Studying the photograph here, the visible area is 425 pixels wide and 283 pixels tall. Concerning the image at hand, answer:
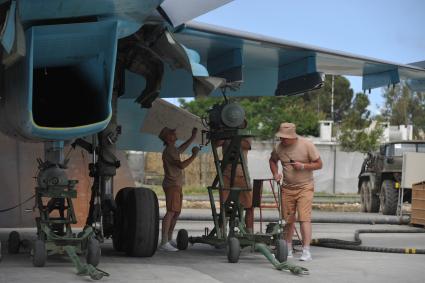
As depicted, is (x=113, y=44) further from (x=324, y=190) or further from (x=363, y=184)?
(x=324, y=190)

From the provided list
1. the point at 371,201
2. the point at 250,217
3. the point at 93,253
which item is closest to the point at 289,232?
the point at 250,217

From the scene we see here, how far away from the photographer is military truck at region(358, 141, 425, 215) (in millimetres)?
21062

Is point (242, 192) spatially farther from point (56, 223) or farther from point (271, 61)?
point (56, 223)

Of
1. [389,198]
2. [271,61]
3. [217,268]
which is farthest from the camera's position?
[389,198]

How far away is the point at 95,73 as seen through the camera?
876 centimetres

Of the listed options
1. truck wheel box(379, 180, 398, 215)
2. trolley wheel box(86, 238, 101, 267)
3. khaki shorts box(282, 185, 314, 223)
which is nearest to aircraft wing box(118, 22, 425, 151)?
khaki shorts box(282, 185, 314, 223)

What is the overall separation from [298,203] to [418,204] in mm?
6719

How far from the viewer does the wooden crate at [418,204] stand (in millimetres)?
15798

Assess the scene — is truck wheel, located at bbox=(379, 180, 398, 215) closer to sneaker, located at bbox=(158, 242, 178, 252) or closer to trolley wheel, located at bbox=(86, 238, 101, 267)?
sneaker, located at bbox=(158, 242, 178, 252)

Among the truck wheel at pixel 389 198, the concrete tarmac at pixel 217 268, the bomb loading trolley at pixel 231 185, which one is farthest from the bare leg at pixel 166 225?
the truck wheel at pixel 389 198

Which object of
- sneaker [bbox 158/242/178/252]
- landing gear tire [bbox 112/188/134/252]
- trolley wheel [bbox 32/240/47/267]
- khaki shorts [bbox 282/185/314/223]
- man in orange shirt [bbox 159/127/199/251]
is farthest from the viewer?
man in orange shirt [bbox 159/127/199/251]

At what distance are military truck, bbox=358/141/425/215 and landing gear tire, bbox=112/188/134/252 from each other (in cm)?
1193

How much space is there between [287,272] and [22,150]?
734 centimetres

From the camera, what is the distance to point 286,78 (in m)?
12.9
